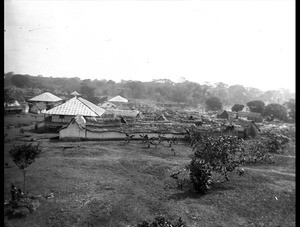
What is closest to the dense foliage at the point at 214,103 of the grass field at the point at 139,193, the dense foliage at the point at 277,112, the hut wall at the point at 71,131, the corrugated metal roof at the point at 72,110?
the dense foliage at the point at 277,112

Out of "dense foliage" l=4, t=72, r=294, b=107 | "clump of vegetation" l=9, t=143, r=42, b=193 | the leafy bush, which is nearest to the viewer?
"clump of vegetation" l=9, t=143, r=42, b=193

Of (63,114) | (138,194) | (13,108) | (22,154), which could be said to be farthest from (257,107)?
(13,108)

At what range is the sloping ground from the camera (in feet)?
24.6

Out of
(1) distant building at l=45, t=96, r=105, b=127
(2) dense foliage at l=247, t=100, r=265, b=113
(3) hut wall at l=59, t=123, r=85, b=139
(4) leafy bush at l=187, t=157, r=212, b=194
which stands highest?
(2) dense foliage at l=247, t=100, r=265, b=113

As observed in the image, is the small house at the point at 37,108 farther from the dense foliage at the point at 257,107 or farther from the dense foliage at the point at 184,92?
the dense foliage at the point at 257,107

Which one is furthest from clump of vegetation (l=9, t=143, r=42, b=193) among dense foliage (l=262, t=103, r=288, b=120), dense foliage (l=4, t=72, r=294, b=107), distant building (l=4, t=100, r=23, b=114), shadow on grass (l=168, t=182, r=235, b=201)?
dense foliage (l=4, t=72, r=294, b=107)

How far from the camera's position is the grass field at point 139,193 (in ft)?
24.6

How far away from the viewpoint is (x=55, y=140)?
64.1ft

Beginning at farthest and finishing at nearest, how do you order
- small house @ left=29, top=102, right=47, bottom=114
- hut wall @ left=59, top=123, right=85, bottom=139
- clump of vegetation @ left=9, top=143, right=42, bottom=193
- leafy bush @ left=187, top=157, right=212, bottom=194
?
small house @ left=29, top=102, right=47, bottom=114 → hut wall @ left=59, top=123, right=85, bottom=139 → leafy bush @ left=187, top=157, right=212, bottom=194 → clump of vegetation @ left=9, top=143, right=42, bottom=193

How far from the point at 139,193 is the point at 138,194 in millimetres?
115

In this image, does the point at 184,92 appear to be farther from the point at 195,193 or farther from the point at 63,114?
the point at 195,193

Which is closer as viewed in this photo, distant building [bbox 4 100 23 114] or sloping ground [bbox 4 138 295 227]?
sloping ground [bbox 4 138 295 227]

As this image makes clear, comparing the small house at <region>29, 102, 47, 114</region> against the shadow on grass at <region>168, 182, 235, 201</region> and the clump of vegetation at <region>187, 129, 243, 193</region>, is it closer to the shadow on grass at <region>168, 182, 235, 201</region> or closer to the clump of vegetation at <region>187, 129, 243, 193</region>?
the clump of vegetation at <region>187, 129, 243, 193</region>
